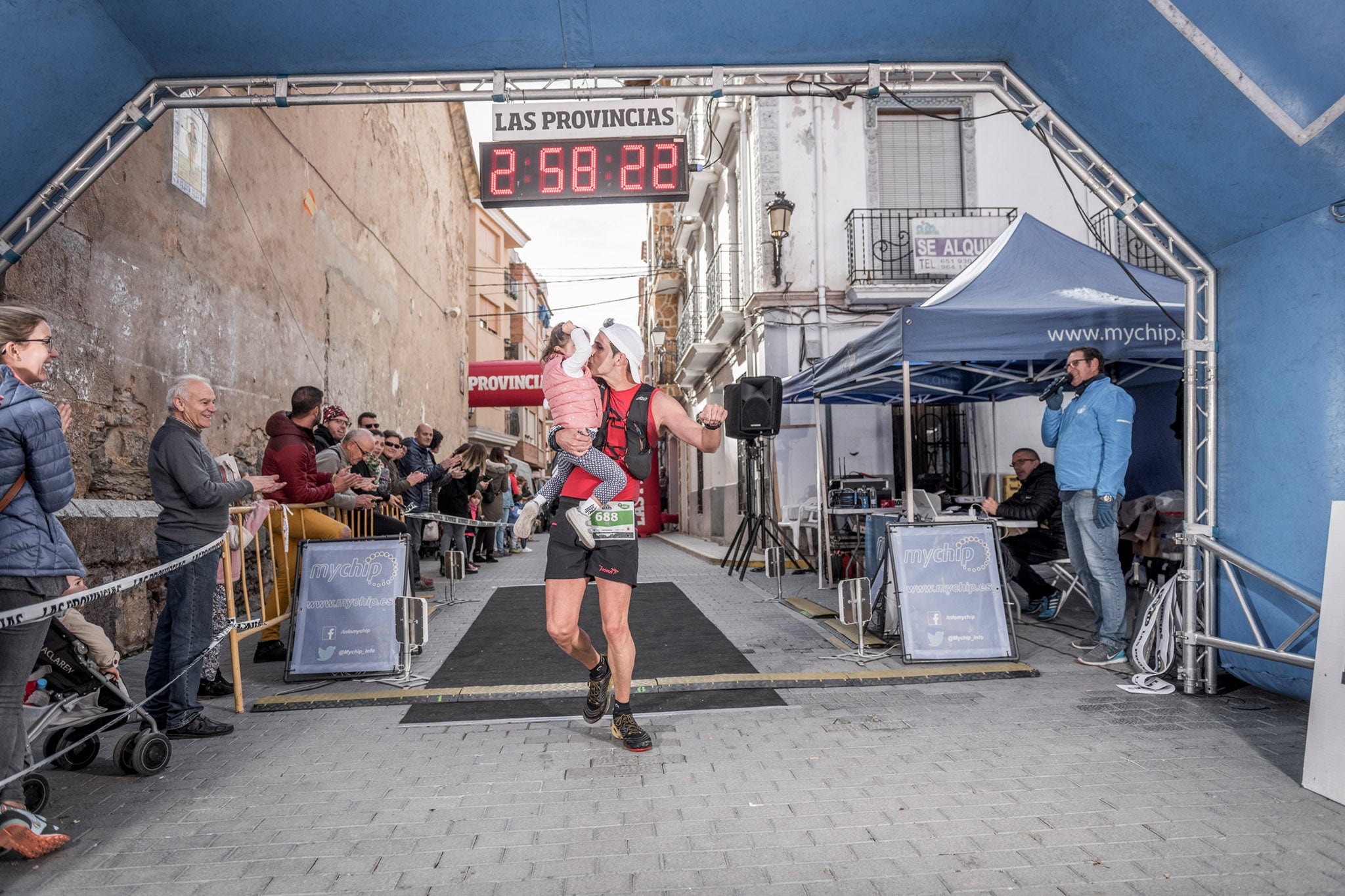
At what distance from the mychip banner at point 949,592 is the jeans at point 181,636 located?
414 centimetres

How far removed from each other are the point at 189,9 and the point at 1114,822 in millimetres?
5722

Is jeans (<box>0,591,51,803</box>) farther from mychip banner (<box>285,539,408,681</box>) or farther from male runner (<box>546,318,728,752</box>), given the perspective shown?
mychip banner (<box>285,539,408,681</box>)

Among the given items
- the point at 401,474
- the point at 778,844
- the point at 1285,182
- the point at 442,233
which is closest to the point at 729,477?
the point at 401,474

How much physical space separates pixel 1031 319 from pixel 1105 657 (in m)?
2.49

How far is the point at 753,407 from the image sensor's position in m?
4.23

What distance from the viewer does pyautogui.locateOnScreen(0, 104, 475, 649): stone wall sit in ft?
20.5

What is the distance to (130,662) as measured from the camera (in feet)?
21.2

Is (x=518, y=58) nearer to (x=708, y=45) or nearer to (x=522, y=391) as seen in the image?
(x=708, y=45)

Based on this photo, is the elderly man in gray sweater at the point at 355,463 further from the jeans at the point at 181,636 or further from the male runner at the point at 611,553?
the male runner at the point at 611,553

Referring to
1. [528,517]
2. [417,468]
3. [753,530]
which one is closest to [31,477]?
[528,517]

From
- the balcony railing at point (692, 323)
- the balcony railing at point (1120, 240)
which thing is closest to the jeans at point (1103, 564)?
the balcony railing at point (1120, 240)

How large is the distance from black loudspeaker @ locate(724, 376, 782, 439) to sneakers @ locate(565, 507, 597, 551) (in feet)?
2.59

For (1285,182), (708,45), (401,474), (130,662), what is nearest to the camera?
(1285,182)

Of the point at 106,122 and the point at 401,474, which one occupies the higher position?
the point at 106,122
